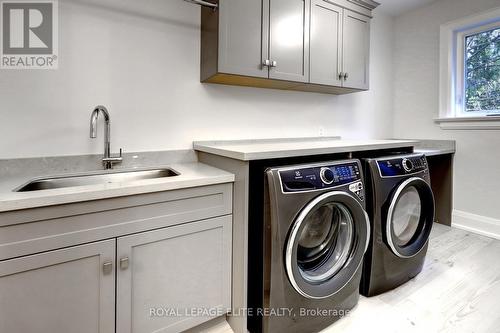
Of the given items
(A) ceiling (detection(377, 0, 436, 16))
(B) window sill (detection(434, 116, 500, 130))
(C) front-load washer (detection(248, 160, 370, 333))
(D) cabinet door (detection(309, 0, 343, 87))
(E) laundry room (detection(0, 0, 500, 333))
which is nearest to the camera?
(E) laundry room (detection(0, 0, 500, 333))

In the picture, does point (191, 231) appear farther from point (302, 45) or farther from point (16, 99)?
point (302, 45)

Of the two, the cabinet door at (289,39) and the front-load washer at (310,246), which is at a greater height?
the cabinet door at (289,39)

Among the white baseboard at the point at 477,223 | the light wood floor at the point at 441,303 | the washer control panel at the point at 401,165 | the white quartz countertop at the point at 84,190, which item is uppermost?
the washer control panel at the point at 401,165

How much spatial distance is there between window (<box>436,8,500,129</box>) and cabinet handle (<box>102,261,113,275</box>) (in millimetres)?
3119

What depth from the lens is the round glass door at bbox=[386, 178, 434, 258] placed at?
5.07 feet

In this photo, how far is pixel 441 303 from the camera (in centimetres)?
152

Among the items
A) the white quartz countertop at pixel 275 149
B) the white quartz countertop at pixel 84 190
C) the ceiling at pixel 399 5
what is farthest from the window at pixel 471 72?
the white quartz countertop at pixel 84 190

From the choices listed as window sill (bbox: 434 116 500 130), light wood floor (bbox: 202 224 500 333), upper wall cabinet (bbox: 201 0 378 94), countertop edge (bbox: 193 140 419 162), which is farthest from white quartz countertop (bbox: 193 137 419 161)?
window sill (bbox: 434 116 500 130)

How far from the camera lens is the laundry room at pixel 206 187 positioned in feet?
3.26

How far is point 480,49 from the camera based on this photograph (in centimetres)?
246

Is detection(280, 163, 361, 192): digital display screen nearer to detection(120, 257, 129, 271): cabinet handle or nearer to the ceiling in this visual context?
detection(120, 257, 129, 271): cabinet handle

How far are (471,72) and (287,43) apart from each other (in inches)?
82.0

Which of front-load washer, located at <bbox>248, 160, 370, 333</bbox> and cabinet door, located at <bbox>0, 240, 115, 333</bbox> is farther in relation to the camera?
front-load washer, located at <bbox>248, 160, 370, 333</bbox>

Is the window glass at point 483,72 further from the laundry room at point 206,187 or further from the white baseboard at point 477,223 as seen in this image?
the white baseboard at point 477,223
